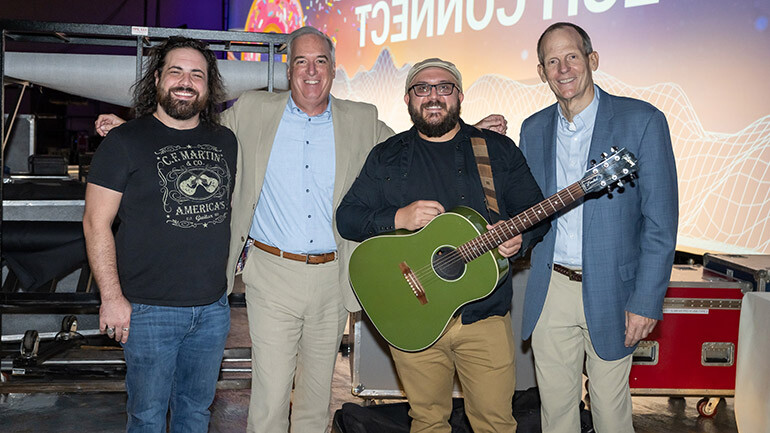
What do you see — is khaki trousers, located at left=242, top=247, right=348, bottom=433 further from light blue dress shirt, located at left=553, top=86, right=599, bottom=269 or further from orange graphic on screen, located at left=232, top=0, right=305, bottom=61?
orange graphic on screen, located at left=232, top=0, right=305, bottom=61

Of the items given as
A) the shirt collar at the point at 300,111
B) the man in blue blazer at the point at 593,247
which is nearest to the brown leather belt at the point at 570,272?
the man in blue blazer at the point at 593,247

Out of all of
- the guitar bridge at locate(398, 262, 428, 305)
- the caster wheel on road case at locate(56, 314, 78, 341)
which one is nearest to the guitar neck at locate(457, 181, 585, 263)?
the guitar bridge at locate(398, 262, 428, 305)

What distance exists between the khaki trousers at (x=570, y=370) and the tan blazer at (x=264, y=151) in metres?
0.77

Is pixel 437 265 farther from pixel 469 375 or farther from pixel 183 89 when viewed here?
pixel 183 89

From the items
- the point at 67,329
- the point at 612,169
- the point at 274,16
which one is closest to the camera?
the point at 612,169

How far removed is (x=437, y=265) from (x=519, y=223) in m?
0.35

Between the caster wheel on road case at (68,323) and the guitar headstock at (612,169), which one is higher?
the guitar headstock at (612,169)

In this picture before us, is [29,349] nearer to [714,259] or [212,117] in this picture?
[212,117]

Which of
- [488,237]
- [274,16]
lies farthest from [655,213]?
[274,16]

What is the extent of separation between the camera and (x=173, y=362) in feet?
8.09

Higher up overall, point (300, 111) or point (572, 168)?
point (300, 111)

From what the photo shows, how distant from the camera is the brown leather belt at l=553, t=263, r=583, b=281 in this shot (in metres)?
2.49

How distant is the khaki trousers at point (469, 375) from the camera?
8.17 feet

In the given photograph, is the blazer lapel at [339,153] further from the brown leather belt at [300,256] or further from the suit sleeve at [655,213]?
the suit sleeve at [655,213]
